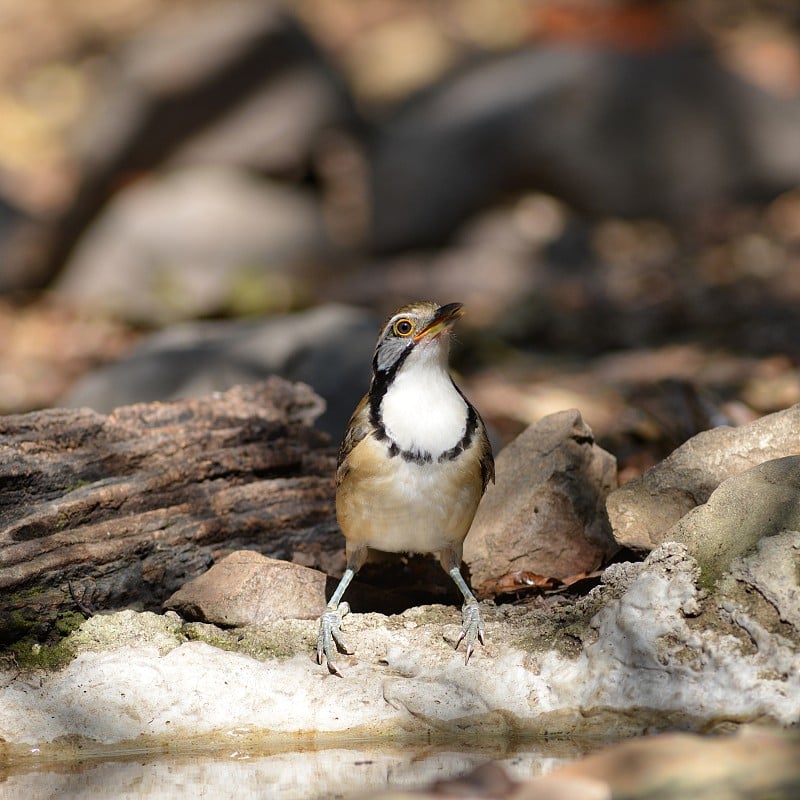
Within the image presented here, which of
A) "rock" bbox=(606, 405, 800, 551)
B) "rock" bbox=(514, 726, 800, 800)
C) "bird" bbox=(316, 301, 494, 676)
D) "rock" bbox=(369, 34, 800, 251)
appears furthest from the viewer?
"rock" bbox=(369, 34, 800, 251)

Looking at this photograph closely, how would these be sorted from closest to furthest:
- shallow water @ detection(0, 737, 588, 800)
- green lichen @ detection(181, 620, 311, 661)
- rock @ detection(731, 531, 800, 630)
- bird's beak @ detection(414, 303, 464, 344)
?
shallow water @ detection(0, 737, 588, 800) < rock @ detection(731, 531, 800, 630) < green lichen @ detection(181, 620, 311, 661) < bird's beak @ detection(414, 303, 464, 344)

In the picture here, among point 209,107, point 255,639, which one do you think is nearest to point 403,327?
point 255,639

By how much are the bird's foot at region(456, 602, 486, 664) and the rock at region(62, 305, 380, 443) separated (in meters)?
2.62

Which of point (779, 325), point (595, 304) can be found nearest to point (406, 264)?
point (595, 304)

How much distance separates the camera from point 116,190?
13.8 m

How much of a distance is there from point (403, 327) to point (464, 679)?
159 cm

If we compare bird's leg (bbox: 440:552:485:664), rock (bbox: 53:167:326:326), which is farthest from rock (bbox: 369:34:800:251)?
bird's leg (bbox: 440:552:485:664)

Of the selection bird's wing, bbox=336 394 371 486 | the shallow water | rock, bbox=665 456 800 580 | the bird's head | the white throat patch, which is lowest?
the shallow water

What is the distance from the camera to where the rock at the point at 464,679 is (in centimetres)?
407

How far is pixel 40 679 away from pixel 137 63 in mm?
10684

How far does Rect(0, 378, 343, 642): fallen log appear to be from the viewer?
4.83m

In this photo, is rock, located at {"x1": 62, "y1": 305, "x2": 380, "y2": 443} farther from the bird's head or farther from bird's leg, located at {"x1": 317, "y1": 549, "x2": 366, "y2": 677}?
bird's leg, located at {"x1": 317, "y1": 549, "x2": 366, "y2": 677}

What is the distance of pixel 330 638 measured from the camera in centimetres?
467

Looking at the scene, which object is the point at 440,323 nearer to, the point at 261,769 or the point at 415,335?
the point at 415,335
